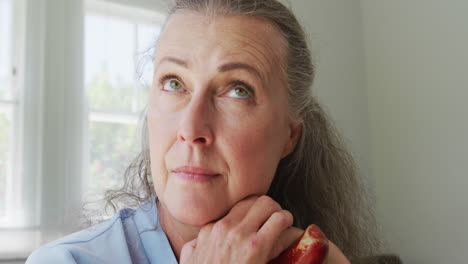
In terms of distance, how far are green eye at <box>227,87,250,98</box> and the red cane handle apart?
0.36 metres

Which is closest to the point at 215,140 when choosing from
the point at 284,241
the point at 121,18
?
the point at 284,241

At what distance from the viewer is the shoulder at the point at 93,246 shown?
30.5 inches

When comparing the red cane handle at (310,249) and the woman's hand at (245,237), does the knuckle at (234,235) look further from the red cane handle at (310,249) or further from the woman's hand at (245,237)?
the red cane handle at (310,249)

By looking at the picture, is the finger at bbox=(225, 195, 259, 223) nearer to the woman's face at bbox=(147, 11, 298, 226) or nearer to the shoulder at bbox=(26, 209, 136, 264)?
the woman's face at bbox=(147, 11, 298, 226)

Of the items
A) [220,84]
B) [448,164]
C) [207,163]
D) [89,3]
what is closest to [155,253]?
[207,163]

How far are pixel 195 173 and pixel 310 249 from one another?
297mm

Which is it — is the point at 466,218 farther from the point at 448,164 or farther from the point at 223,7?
the point at 223,7

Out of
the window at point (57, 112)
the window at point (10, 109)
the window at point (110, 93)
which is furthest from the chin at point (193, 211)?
the window at point (10, 109)

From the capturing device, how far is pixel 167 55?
970 millimetres

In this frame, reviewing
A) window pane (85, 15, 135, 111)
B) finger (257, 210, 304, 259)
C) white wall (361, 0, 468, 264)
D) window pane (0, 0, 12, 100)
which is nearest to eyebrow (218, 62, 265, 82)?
finger (257, 210, 304, 259)

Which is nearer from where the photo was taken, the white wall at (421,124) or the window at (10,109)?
the window at (10,109)

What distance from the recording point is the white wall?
2.88m

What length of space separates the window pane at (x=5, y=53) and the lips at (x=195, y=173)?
6.64 feet

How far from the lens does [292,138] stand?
1.19 meters
